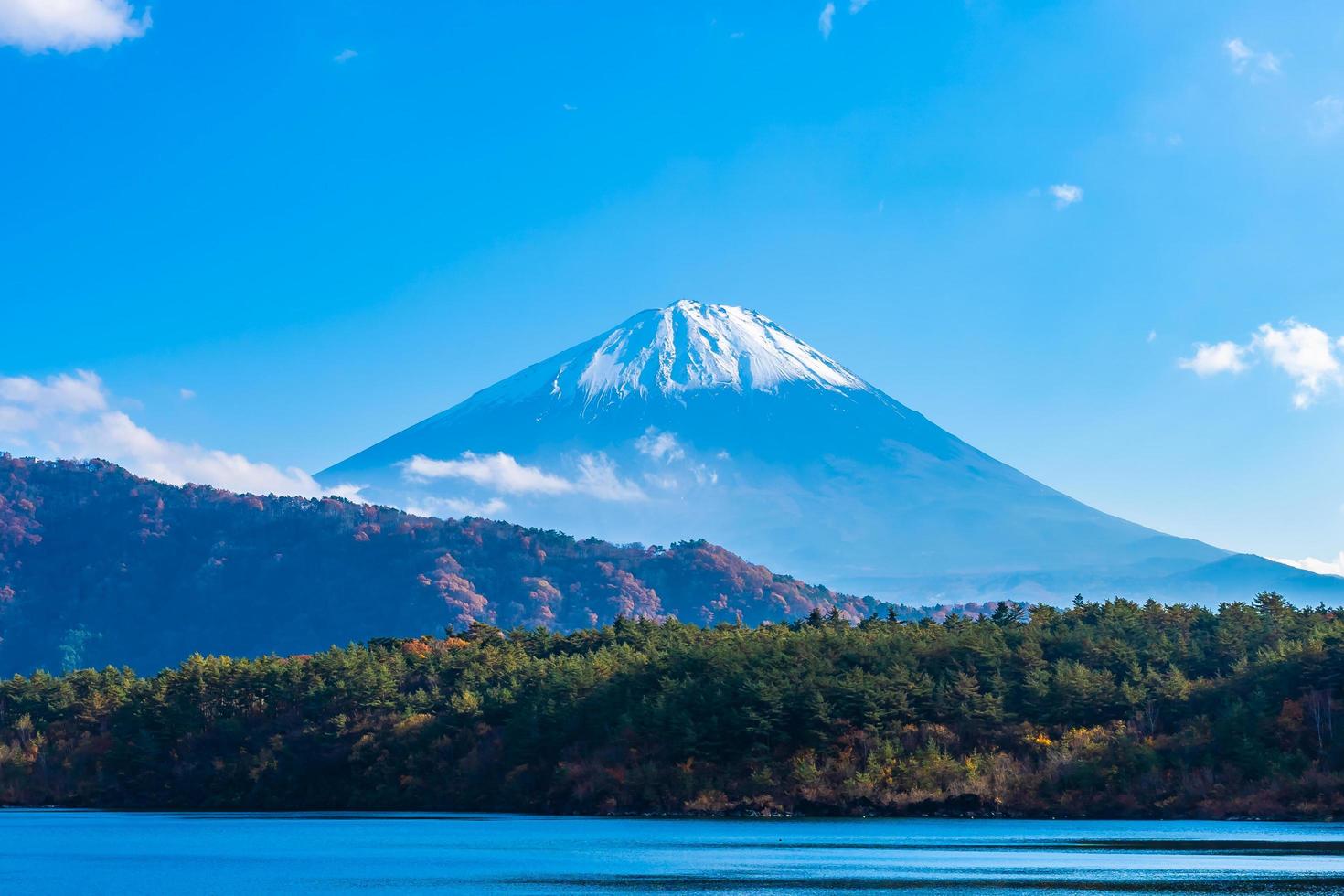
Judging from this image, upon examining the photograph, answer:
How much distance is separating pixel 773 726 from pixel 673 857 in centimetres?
→ 2648

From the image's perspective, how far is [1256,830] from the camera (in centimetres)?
6819

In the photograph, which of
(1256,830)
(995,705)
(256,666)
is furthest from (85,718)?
(1256,830)

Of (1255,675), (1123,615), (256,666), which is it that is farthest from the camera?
(256,666)

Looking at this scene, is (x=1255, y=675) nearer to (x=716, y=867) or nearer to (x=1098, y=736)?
(x=1098, y=736)

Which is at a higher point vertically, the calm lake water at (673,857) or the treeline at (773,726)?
the treeline at (773,726)

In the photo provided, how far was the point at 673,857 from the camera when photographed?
5756cm

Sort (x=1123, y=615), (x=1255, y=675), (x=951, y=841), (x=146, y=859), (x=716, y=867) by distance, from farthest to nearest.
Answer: (x=1123, y=615) < (x=1255, y=675) < (x=951, y=841) < (x=146, y=859) < (x=716, y=867)

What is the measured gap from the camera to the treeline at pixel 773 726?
261ft

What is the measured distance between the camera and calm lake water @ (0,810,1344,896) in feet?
156

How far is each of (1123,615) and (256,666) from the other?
57.3 meters

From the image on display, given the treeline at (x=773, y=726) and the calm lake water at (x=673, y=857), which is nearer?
the calm lake water at (x=673, y=857)

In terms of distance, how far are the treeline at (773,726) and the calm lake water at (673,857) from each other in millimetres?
3997

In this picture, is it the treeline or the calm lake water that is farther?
the treeline

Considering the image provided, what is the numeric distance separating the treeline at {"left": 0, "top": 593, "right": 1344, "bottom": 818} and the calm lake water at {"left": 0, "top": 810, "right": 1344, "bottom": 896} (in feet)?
13.1
